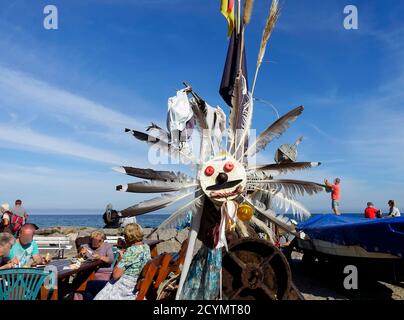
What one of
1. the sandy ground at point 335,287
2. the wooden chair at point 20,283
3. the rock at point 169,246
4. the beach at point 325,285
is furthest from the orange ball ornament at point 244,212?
the rock at point 169,246

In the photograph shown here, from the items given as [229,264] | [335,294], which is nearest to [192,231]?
[229,264]

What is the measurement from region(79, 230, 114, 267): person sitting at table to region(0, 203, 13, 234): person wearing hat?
17.0 ft

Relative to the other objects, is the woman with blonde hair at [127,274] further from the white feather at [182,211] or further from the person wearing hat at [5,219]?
the person wearing hat at [5,219]

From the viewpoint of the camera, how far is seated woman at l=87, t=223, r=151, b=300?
3781 millimetres

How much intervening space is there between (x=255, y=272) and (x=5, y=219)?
833 centimetres

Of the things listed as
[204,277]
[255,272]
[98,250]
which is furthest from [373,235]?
[98,250]

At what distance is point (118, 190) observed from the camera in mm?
3107

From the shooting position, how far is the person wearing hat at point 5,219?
9249 mm

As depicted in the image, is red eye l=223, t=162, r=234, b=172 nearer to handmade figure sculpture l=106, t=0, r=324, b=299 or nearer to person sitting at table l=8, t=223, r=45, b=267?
handmade figure sculpture l=106, t=0, r=324, b=299

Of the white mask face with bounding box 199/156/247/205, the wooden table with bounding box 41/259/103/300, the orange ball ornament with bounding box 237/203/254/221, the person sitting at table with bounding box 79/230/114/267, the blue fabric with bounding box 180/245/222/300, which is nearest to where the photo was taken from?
the white mask face with bounding box 199/156/247/205

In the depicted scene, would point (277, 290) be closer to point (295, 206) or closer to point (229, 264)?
point (229, 264)

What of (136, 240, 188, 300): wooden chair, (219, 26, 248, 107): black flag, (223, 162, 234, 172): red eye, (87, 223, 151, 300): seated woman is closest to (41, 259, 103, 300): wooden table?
(87, 223, 151, 300): seated woman

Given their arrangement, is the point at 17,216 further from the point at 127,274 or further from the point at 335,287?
the point at 335,287

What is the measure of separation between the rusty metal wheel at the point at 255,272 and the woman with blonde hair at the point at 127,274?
3.32ft
